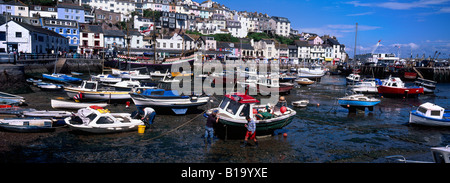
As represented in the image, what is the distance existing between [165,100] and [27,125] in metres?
8.04

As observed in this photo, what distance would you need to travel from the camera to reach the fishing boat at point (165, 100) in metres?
20.2

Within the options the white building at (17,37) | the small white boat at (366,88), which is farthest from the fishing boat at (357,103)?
the white building at (17,37)

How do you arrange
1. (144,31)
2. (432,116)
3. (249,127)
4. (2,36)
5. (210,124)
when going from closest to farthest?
1. (249,127)
2. (210,124)
3. (432,116)
4. (2,36)
5. (144,31)

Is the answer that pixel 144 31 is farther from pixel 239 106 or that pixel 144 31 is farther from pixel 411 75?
pixel 239 106

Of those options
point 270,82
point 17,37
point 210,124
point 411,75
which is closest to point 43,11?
point 17,37

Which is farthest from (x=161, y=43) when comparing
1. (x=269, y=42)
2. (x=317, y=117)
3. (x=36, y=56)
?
(x=317, y=117)

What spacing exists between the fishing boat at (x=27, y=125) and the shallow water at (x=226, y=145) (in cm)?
36

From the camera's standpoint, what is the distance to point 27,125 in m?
15.2

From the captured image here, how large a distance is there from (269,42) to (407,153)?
95.6 metres

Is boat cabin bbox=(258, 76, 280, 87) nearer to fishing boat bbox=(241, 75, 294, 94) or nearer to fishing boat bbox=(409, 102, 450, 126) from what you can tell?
fishing boat bbox=(241, 75, 294, 94)

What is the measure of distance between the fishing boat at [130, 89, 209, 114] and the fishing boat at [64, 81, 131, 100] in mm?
4386

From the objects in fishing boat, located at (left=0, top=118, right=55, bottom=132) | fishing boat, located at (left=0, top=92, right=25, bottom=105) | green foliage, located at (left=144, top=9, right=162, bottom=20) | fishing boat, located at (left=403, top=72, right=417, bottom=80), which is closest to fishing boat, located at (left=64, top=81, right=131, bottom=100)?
fishing boat, located at (left=0, top=92, right=25, bottom=105)

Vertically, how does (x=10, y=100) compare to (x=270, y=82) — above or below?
below
